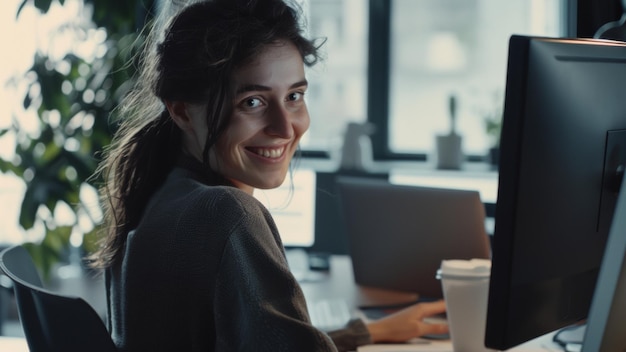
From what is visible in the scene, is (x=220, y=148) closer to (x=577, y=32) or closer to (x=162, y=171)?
(x=162, y=171)

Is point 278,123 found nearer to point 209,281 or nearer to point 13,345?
point 209,281

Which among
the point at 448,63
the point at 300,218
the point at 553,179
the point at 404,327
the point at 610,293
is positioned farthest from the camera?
the point at 448,63

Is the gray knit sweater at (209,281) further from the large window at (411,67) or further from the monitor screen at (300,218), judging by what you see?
the large window at (411,67)

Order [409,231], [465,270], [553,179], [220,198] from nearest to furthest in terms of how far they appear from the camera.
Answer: [553,179] → [220,198] → [465,270] → [409,231]

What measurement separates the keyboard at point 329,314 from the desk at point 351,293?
0.04 m

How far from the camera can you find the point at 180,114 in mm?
1410

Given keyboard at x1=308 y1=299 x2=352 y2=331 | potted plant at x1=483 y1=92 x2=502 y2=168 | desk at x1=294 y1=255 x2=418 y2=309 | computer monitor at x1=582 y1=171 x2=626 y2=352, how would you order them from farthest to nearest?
potted plant at x1=483 y1=92 x2=502 y2=168 < desk at x1=294 y1=255 x2=418 y2=309 < keyboard at x1=308 y1=299 x2=352 y2=331 < computer monitor at x1=582 y1=171 x2=626 y2=352

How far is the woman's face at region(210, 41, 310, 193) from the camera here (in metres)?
1.35

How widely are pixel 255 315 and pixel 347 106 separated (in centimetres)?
289

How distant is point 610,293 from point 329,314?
1093 millimetres

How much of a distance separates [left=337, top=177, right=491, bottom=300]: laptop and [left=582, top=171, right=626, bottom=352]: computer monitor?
104 centimetres

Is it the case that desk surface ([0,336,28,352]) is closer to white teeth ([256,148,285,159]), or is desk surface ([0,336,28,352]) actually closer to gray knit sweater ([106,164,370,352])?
gray knit sweater ([106,164,370,352])

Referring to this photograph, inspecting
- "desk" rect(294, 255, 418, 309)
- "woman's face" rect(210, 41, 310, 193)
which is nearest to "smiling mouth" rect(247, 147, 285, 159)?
"woman's face" rect(210, 41, 310, 193)

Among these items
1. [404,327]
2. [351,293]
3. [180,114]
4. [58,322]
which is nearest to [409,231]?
[351,293]
